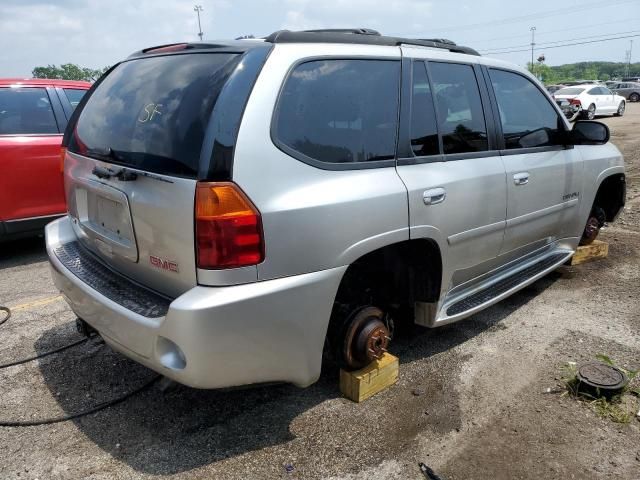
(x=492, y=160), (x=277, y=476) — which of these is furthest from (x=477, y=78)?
(x=277, y=476)

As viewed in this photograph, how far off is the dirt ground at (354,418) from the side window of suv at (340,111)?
139 cm

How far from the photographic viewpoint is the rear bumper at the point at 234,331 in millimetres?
2148

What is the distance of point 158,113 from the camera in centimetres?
245

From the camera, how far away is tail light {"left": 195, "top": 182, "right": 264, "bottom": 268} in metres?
2.14

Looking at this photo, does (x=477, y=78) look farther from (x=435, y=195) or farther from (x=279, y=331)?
(x=279, y=331)

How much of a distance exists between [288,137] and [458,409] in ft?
5.72

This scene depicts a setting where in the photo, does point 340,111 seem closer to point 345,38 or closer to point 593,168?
point 345,38

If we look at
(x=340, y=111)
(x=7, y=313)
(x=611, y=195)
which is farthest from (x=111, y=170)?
(x=611, y=195)

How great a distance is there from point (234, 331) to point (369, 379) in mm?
1061

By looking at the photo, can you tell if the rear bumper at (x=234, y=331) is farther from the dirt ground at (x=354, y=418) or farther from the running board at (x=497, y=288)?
the running board at (x=497, y=288)

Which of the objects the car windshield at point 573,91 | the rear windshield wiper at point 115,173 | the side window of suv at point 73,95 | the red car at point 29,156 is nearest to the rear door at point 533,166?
the rear windshield wiper at point 115,173

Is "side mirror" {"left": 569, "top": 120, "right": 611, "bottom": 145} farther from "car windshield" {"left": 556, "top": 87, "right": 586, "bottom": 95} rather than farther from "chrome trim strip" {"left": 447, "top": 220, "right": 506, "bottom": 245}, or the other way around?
"car windshield" {"left": 556, "top": 87, "right": 586, "bottom": 95}

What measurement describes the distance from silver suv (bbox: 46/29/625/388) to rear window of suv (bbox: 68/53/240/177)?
1cm

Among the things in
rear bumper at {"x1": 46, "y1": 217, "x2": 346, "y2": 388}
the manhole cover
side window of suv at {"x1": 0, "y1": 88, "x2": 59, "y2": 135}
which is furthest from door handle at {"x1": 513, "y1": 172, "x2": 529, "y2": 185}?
side window of suv at {"x1": 0, "y1": 88, "x2": 59, "y2": 135}
